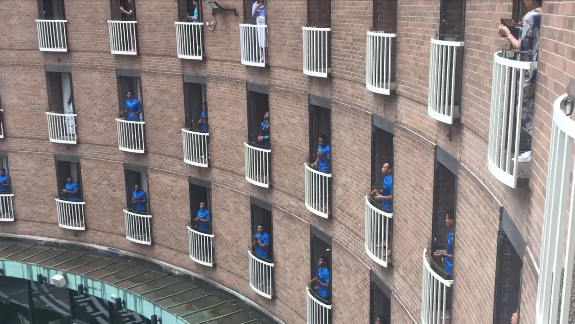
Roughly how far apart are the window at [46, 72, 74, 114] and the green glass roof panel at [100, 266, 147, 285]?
4670 millimetres

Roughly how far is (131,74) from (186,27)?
8.35ft

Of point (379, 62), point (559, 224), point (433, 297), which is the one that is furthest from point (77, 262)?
point (559, 224)

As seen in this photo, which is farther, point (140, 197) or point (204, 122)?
point (140, 197)

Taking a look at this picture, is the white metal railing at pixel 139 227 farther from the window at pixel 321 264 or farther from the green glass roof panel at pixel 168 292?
the window at pixel 321 264

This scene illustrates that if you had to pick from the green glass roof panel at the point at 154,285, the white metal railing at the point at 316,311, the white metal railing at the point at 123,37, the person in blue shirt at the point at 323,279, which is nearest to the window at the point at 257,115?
the person in blue shirt at the point at 323,279

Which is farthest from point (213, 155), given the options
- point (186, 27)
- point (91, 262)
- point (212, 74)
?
point (91, 262)

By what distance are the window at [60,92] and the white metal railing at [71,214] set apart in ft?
8.49

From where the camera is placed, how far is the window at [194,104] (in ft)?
54.3

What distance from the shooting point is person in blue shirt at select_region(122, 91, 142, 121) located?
57.4 ft

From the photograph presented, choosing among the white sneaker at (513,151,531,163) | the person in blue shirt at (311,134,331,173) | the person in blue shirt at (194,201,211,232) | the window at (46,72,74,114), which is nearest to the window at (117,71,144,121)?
the window at (46,72,74,114)

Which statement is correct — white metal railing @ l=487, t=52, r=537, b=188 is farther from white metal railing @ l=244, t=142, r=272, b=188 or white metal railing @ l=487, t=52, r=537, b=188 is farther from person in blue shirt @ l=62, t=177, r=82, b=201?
person in blue shirt @ l=62, t=177, r=82, b=201

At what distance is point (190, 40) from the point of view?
1573cm

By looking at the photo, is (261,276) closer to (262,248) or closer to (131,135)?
(262,248)

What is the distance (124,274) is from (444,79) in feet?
41.7
